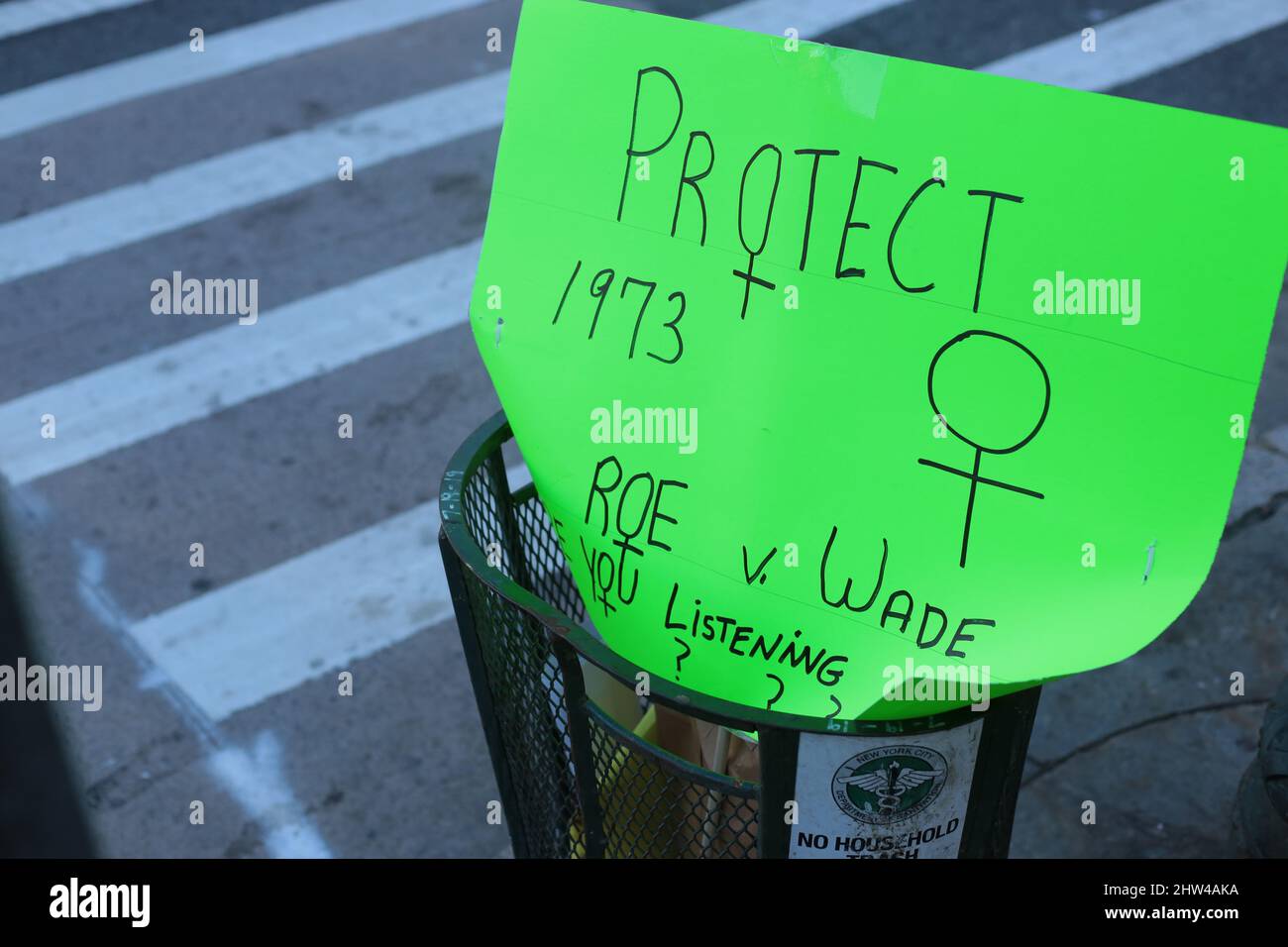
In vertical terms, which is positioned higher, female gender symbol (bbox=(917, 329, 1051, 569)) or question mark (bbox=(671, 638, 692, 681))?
female gender symbol (bbox=(917, 329, 1051, 569))

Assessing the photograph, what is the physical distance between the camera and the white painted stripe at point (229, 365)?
14.1 feet

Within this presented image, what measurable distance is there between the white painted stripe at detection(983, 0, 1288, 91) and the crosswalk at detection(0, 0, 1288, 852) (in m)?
0.01

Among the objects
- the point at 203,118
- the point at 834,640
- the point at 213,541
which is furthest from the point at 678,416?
the point at 203,118

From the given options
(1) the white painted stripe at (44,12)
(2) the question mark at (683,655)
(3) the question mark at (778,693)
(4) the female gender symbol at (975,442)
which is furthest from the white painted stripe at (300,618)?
(1) the white painted stripe at (44,12)

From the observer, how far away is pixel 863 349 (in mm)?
1573

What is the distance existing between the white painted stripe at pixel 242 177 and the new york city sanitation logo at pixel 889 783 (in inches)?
173

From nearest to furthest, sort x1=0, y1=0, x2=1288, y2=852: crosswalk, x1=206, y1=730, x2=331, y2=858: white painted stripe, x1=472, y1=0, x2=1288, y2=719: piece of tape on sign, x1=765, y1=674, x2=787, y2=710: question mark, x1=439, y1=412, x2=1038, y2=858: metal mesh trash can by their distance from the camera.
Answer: x1=472, y1=0, x2=1288, y2=719: piece of tape on sign → x1=439, y1=412, x2=1038, y2=858: metal mesh trash can → x1=765, y1=674, x2=787, y2=710: question mark → x1=206, y1=730, x2=331, y2=858: white painted stripe → x1=0, y1=0, x2=1288, y2=852: crosswalk

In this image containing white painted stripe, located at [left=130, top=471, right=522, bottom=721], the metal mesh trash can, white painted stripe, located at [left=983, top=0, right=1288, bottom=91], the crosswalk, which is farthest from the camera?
white painted stripe, located at [left=983, top=0, right=1288, bottom=91]

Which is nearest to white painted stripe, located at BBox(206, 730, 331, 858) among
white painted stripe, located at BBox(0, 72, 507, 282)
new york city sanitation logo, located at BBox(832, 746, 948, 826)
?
new york city sanitation logo, located at BBox(832, 746, 948, 826)

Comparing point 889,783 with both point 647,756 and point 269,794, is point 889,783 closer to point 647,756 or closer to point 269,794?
point 647,756

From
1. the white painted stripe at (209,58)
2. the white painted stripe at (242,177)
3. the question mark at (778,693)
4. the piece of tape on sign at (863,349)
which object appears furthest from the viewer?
the white painted stripe at (209,58)

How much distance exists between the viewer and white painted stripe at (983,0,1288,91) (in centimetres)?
582

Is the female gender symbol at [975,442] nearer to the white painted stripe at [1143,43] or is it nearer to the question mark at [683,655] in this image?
the question mark at [683,655]

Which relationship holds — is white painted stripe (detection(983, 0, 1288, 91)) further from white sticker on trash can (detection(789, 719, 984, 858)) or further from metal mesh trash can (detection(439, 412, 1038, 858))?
white sticker on trash can (detection(789, 719, 984, 858))
